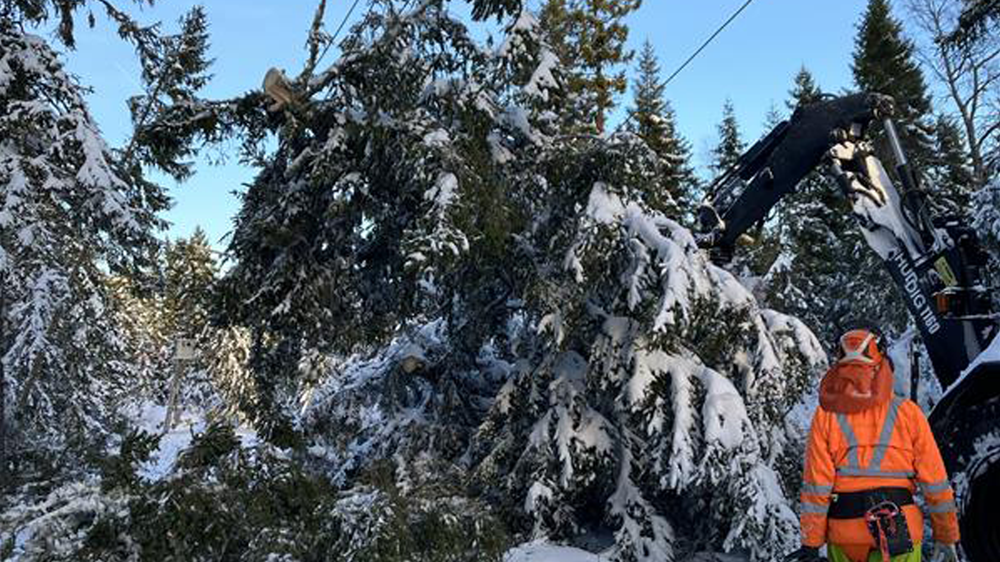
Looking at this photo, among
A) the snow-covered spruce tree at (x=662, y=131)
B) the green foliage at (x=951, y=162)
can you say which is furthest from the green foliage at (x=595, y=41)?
the green foliage at (x=951, y=162)

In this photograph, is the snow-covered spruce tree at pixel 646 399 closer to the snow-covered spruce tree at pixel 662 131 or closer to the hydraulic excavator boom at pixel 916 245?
the hydraulic excavator boom at pixel 916 245

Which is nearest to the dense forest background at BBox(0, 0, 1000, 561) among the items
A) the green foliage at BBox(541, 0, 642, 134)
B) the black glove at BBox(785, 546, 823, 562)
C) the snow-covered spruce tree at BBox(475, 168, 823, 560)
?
the snow-covered spruce tree at BBox(475, 168, 823, 560)

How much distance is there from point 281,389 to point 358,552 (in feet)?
15.2

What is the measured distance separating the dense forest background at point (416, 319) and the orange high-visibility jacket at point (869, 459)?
2.56 metres

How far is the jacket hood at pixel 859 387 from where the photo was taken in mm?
3678

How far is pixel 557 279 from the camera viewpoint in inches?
305

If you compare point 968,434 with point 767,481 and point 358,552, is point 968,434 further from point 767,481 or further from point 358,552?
point 358,552

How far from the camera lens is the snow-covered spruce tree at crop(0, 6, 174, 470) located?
884 cm

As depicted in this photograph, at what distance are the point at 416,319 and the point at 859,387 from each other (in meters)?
6.52

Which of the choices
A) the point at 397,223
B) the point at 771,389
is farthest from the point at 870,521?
the point at 397,223

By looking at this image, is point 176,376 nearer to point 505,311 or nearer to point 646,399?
point 505,311

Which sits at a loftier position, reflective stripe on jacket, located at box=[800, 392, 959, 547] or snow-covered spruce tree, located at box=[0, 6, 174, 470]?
snow-covered spruce tree, located at box=[0, 6, 174, 470]

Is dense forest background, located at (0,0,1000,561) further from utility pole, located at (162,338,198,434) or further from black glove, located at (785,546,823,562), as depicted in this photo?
black glove, located at (785,546,823,562)

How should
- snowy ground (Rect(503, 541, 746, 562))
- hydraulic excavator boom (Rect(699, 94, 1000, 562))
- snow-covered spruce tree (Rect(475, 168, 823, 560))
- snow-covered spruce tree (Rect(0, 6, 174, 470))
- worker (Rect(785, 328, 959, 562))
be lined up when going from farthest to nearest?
snow-covered spruce tree (Rect(0, 6, 174, 470))
snowy ground (Rect(503, 541, 746, 562))
snow-covered spruce tree (Rect(475, 168, 823, 560))
hydraulic excavator boom (Rect(699, 94, 1000, 562))
worker (Rect(785, 328, 959, 562))
